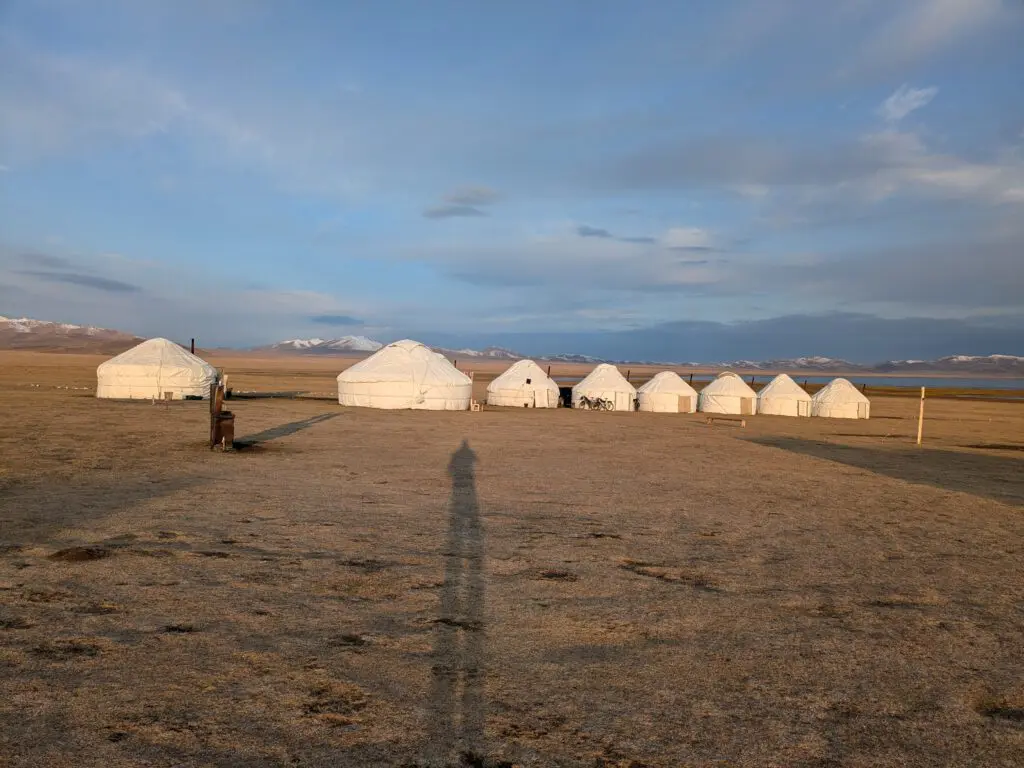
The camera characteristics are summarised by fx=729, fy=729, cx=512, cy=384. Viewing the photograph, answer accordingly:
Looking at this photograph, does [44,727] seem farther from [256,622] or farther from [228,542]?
[228,542]

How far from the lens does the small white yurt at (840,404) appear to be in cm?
3803

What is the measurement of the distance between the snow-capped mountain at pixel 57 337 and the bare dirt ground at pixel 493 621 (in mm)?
157332

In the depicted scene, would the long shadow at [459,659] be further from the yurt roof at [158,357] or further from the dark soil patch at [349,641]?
the yurt roof at [158,357]

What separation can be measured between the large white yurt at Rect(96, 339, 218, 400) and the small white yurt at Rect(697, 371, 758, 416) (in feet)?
80.2

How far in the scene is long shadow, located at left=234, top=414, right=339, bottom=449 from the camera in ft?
53.2

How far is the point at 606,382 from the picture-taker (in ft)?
127

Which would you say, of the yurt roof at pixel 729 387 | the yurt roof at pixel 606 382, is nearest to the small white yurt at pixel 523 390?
the yurt roof at pixel 606 382

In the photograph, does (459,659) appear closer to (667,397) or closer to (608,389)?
(608,389)

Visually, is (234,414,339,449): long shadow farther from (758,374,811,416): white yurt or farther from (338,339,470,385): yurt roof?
(758,374,811,416): white yurt

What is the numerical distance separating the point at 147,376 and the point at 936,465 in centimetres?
2758

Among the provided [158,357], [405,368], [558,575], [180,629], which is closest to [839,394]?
[405,368]

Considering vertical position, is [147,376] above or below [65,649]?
above

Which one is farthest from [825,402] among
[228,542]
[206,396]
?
[228,542]

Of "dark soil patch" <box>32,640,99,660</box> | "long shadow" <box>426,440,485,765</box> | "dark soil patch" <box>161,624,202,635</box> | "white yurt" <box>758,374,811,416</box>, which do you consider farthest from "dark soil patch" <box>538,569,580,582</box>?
"white yurt" <box>758,374,811,416</box>
